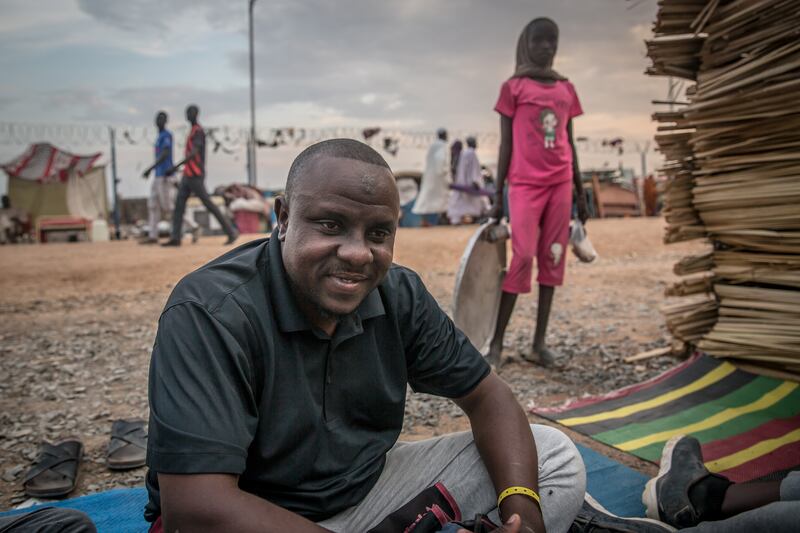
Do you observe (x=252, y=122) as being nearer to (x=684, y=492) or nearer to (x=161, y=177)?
(x=161, y=177)

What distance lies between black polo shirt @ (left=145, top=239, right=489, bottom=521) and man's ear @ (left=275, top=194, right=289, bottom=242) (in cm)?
Result: 7

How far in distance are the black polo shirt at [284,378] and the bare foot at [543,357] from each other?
8.62 feet

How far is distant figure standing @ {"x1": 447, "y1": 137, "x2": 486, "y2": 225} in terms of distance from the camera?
13.8 meters

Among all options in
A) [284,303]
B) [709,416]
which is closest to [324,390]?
[284,303]

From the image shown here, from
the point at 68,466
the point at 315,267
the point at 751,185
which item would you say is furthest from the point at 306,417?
the point at 751,185

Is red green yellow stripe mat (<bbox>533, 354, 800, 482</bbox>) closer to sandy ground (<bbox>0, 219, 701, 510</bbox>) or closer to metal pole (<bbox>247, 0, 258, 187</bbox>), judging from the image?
sandy ground (<bbox>0, 219, 701, 510</bbox>)

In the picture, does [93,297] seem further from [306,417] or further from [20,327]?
[306,417]

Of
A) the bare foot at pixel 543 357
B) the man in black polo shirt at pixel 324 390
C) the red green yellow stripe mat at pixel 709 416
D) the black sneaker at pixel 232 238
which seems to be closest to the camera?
the man in black polo shirt at pixel 324 390

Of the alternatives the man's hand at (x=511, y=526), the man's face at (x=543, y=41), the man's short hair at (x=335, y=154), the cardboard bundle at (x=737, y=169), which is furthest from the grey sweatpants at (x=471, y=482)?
the man's face at (x=543, y=41)

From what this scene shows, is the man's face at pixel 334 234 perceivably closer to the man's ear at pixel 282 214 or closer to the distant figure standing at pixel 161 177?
the man's ear at pixel 282 214

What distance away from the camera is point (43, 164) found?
1603cm

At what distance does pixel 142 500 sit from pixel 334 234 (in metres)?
1.67

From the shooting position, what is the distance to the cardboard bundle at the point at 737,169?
10.9 ft

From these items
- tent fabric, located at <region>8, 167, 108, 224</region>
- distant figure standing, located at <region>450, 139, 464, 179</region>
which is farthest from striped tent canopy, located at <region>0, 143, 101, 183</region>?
distant figure standing, located at <region>450, 139, 464, 179</region>
